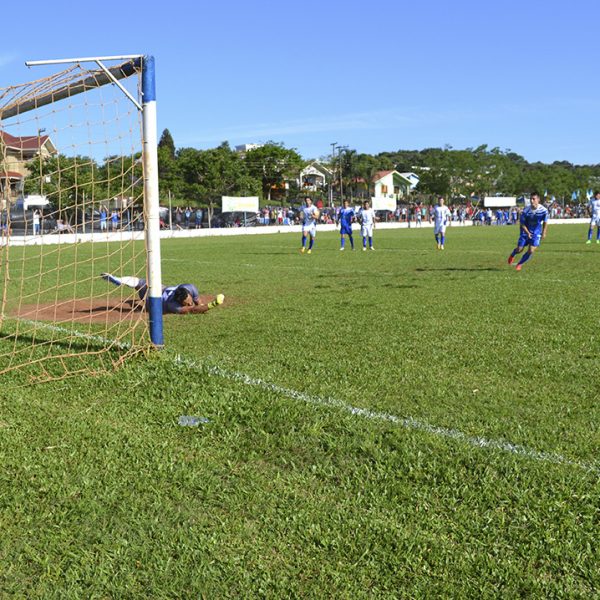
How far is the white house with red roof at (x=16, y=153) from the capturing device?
22.4 ft

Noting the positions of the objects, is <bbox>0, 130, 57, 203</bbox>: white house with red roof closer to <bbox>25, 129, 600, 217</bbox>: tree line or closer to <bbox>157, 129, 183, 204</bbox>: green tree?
<bbox>25, 129, 600, 217</bbox>: tree line

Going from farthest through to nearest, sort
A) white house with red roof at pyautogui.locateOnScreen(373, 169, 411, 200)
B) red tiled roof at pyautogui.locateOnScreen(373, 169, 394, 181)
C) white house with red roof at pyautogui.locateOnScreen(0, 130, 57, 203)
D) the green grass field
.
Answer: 1. white house with red roof at pyautogui.locateOnScreen(373, 169, 411, 200)
2. red tiled roof at pyautogui.locateOnScreen(373, 169, 394, 181)
3. white house with red roof at pyautogui.locateOnScreen(0, 130, 57, 203)
4. the green grass field

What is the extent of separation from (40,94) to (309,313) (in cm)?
424

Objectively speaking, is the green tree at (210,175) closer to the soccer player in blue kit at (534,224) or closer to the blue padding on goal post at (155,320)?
the soccer player in blue kit at (534,224)

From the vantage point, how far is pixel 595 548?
9.27 feet

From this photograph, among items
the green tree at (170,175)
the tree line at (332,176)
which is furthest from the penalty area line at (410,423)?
the green tree at (170,175)

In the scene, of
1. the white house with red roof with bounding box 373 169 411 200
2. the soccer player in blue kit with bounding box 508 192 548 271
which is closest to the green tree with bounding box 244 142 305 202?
the white house with red roof with bounding box 373 169 411 200

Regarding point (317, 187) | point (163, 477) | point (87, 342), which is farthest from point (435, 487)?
point (317, 187)

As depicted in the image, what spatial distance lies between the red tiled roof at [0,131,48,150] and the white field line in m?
2.65

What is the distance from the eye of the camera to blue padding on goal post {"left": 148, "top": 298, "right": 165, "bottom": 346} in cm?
649

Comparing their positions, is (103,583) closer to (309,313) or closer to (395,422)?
(395,422)

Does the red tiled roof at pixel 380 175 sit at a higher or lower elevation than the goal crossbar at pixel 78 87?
higher

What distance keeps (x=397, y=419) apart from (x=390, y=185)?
4389 inches

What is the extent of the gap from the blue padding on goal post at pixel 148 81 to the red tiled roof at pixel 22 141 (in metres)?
1.25
